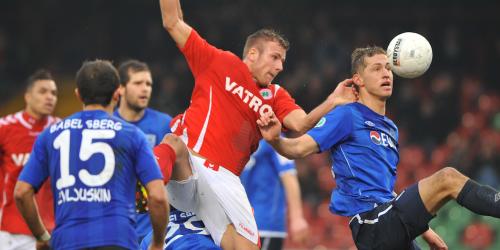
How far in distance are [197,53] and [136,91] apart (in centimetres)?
229

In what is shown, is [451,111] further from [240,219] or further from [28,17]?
[240,219]

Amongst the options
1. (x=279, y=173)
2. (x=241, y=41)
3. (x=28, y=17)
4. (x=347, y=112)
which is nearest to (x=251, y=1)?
(x=241, y=41)

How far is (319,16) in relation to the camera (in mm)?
20891

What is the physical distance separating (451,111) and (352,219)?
11.7 m

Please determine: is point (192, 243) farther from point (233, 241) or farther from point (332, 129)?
point (332, 129)

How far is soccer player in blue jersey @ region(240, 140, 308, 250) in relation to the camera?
414 inches

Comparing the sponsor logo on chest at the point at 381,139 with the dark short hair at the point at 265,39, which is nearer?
the sponsor logo on chest at the point at 381,139

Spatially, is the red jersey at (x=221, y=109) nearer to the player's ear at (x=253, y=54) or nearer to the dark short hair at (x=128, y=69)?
the player's ear at (x=253, y=54)

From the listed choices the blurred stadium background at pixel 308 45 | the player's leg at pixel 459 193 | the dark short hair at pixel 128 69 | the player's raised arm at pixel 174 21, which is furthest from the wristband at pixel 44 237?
the blurred stadium background at pixel 308 45

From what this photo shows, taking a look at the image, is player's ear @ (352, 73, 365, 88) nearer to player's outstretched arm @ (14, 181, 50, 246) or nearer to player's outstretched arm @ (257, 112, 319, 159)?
player's outstretched arm @ (257, 112, 319, 159)

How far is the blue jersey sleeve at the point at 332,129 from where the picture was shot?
7250 millimetres

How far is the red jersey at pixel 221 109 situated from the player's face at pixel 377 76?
83cm

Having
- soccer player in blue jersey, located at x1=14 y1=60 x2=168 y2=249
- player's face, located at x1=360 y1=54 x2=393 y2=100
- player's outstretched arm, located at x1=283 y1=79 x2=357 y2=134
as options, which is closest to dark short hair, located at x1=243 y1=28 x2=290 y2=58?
player's outstretched arm, located at x1=283 y1=79 x2=357 y2=134

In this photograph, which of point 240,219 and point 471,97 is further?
point 471,97
